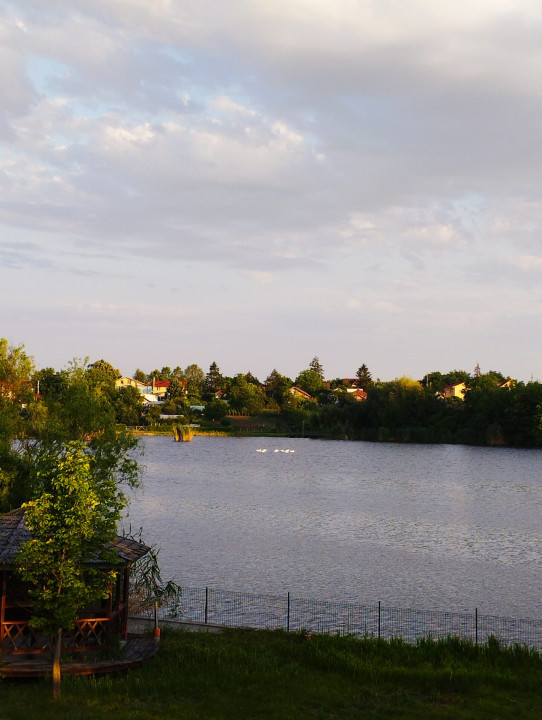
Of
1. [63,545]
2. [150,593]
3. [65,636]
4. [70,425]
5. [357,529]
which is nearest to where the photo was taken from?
[63,545]

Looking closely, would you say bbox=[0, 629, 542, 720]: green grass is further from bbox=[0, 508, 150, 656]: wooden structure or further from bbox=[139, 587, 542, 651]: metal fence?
bbox=[139, 587, 542, 651]: metal fence

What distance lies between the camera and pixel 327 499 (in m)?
74.9

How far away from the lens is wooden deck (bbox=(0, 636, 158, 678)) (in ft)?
71.2

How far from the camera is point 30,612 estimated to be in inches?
918

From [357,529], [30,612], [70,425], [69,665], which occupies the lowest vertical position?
[357,529]

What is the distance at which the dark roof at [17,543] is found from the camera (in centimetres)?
2283

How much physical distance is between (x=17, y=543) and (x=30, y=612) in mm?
2186

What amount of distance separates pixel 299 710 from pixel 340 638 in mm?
6567

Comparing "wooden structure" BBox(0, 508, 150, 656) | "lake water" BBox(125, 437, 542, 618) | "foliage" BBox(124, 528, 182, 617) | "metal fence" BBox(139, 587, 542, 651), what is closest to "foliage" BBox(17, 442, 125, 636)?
"wooden structure" BBox(0, 508, 150, 656)

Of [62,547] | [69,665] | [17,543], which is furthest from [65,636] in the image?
[62,547]

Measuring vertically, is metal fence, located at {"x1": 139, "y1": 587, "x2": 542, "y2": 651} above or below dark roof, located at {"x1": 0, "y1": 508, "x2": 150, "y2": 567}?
below

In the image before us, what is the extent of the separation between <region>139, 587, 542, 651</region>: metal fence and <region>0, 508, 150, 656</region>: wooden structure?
4984 millimetres

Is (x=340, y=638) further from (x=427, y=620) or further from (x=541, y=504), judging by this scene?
(x=541, y=504)

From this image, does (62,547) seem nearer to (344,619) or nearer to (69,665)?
(69,665)
